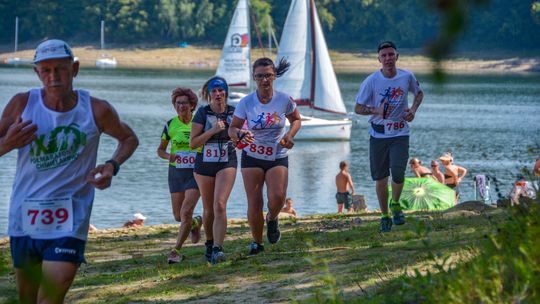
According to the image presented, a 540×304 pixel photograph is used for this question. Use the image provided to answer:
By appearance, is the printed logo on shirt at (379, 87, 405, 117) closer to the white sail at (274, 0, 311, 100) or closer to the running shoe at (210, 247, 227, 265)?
the running shoe at (210, 247, 227, 265)

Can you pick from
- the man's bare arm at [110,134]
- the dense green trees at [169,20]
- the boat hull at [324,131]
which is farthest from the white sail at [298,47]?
the dense green trees at [169,20]

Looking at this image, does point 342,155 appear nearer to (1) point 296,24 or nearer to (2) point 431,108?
(1) point 296,24

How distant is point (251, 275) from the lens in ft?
31.9

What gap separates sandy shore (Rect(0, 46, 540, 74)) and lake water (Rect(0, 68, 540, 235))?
6.39m

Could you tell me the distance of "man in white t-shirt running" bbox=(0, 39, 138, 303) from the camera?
6.04 metres

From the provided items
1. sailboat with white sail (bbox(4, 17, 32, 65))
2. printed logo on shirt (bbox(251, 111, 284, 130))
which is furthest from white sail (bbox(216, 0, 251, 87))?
sailboat with white sail (bbox(4, 17, 32, 65))

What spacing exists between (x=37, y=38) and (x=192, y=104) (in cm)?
12928

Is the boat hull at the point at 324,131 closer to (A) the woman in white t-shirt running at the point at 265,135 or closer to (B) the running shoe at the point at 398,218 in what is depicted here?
(B) the running shoe at the point at 398,218

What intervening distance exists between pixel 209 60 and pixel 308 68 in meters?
73.0

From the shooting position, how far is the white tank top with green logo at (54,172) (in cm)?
607

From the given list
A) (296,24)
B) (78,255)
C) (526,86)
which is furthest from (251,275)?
(526,86)

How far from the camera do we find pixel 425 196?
63.0 ft

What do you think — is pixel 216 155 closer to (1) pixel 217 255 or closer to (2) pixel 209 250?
(1) pixel 217 255

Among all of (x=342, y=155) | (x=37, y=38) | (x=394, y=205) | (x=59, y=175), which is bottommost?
(x=37, y=38)
